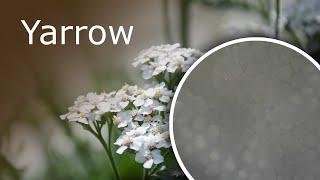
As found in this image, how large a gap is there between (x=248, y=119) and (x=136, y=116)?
149 millimetres

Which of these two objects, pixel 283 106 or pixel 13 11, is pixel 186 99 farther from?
pixel 13 11

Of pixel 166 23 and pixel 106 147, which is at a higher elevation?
pixel 166 23

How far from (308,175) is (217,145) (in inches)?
5.1

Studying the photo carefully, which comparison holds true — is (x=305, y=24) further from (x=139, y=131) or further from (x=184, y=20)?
(x=139, y=131)

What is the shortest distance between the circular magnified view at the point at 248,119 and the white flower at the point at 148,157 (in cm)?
3

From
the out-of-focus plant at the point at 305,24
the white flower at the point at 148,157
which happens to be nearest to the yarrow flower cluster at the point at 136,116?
the white flower at the point at 148,157

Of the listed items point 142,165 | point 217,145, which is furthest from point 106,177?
point 217,145

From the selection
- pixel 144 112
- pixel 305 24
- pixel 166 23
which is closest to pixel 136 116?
pixel 144 112

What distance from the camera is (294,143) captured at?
0.74 m

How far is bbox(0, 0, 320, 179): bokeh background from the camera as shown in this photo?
739 mm

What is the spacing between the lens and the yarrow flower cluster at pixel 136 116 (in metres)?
0.74

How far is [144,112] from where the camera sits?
2.46ft

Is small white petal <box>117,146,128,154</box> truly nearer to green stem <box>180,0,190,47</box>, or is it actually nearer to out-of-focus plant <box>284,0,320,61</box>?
green stem <box>180,0,190,47</box>

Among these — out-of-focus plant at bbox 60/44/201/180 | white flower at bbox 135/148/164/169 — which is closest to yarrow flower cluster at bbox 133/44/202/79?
out-of-focus plant at bbox 60/44/201/180
